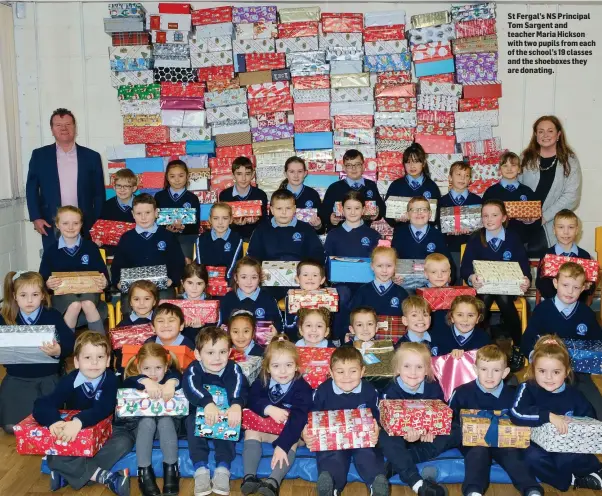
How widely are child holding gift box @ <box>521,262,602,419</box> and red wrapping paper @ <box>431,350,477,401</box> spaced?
2.18 ft

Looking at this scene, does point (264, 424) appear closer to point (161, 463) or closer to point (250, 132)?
point (161, 463)

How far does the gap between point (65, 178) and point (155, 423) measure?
3.31 metres

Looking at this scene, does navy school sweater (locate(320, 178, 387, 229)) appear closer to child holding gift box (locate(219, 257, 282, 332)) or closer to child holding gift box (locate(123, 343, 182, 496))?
child holding gift box (locate(219, 257, 282, 332))

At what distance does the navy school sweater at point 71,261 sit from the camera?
18.7ft

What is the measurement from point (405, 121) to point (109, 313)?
332cm

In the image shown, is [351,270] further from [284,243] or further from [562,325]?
[562,325]

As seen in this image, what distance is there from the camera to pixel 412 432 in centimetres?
396

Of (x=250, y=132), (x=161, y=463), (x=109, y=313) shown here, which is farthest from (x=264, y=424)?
(x=250, y=132)

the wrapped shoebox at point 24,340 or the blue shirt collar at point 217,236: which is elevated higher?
the blue shirt collar at point 217,236

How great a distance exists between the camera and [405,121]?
7.36m

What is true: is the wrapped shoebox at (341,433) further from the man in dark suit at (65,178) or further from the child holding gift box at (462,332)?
the man in dark suit at (65,178)

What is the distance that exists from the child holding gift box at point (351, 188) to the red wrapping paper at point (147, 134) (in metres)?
1.73

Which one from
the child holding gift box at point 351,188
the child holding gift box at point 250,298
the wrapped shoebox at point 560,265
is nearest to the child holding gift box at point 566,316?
the wrapped shoebox at point 560,265

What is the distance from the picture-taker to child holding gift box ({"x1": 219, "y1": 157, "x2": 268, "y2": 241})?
257 inches
